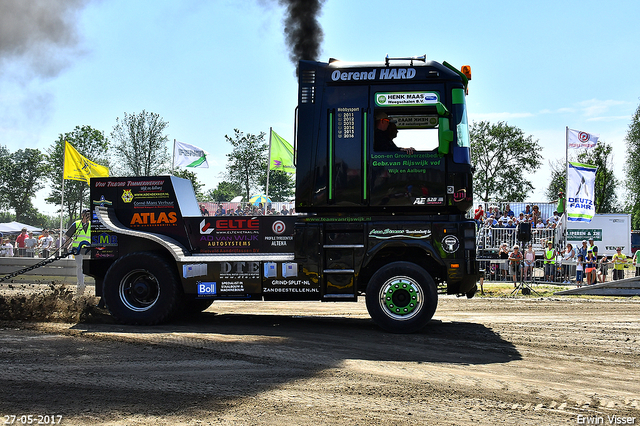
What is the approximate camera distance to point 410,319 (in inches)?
300

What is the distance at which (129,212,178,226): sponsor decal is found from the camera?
867cm

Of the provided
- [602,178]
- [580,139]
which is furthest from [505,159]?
[580,139]

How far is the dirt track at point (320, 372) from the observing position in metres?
4.33

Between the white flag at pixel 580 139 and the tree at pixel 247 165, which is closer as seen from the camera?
the white flag at pixel 580 139

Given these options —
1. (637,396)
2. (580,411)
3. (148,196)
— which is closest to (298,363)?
(580,411)

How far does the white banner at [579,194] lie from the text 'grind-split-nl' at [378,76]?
1323 centimetres

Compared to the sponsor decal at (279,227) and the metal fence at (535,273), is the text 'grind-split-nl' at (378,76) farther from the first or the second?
the metal fence at (535,273)

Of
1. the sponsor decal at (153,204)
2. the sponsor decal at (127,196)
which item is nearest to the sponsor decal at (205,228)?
the sponsor decal at (153,204)

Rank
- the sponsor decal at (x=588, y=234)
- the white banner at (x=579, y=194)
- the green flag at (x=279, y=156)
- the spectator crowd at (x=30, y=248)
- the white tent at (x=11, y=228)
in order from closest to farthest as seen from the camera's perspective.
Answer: the white banner at (x=579, y=194)
the spectator crowd at (x=30, y=248)
the green flag at (x=279, y=156)
the sponsor decal at (x=588, y=234)
the white tent at (x=11, y=228)

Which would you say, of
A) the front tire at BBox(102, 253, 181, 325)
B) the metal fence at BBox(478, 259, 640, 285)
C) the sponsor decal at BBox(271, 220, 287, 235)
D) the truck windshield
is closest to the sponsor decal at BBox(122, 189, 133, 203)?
the front tire at BBox(102, 253, 181, 325)

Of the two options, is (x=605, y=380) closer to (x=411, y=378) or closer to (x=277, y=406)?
(x=411, y=378)

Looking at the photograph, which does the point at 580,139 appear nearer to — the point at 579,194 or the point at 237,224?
the point at 579,194

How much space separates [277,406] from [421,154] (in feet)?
14.4

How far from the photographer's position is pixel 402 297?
7680 millimetres
